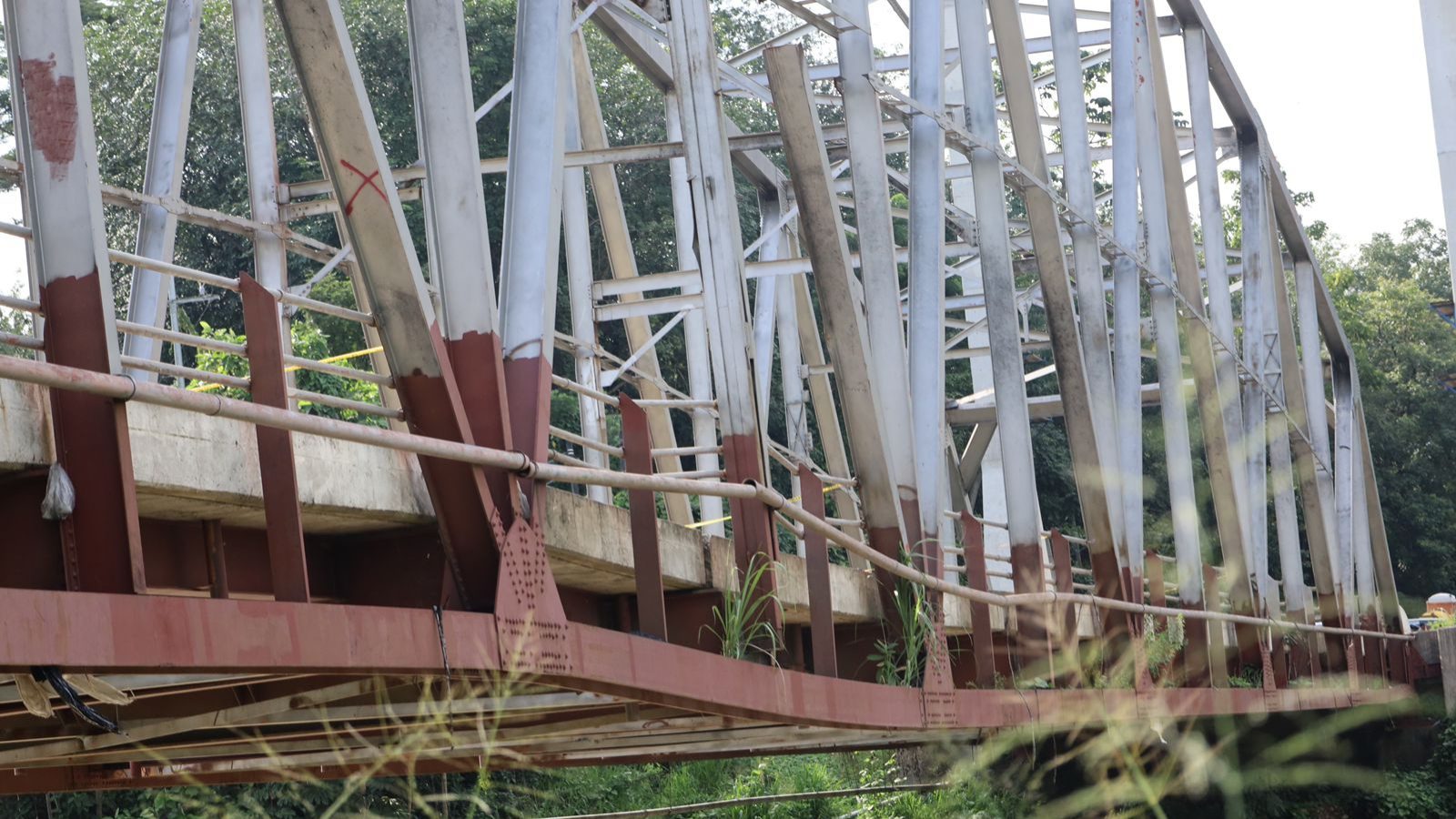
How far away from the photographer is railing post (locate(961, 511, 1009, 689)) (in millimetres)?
10812

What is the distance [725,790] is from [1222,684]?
38.5 ft

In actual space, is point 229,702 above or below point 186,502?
below

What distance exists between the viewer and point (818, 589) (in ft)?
27.7

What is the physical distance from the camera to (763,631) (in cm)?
814

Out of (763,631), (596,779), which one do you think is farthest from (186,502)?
(596,779)

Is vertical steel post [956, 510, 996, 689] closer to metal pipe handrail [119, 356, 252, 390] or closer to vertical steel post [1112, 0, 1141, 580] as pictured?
vertical steel post [1112, 0, 1141, 580]

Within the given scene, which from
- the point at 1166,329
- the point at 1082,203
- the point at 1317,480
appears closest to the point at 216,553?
the point at 1082,203

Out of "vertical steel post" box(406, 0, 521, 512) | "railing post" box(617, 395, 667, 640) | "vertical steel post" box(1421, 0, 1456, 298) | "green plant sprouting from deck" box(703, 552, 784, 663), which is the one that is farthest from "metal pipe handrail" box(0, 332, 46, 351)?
"vertical steel post" box(1421, 0, 1456, 298)

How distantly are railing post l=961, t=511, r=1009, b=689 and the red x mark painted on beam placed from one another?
639 centimetres

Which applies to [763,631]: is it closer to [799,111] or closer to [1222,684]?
[799,111]

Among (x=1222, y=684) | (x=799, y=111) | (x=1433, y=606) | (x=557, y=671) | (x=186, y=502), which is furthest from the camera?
(x=1433, y=606)

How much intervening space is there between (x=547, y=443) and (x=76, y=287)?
1865 mm

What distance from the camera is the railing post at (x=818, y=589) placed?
27.1 ft

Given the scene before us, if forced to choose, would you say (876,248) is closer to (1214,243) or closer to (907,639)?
(907,639)
